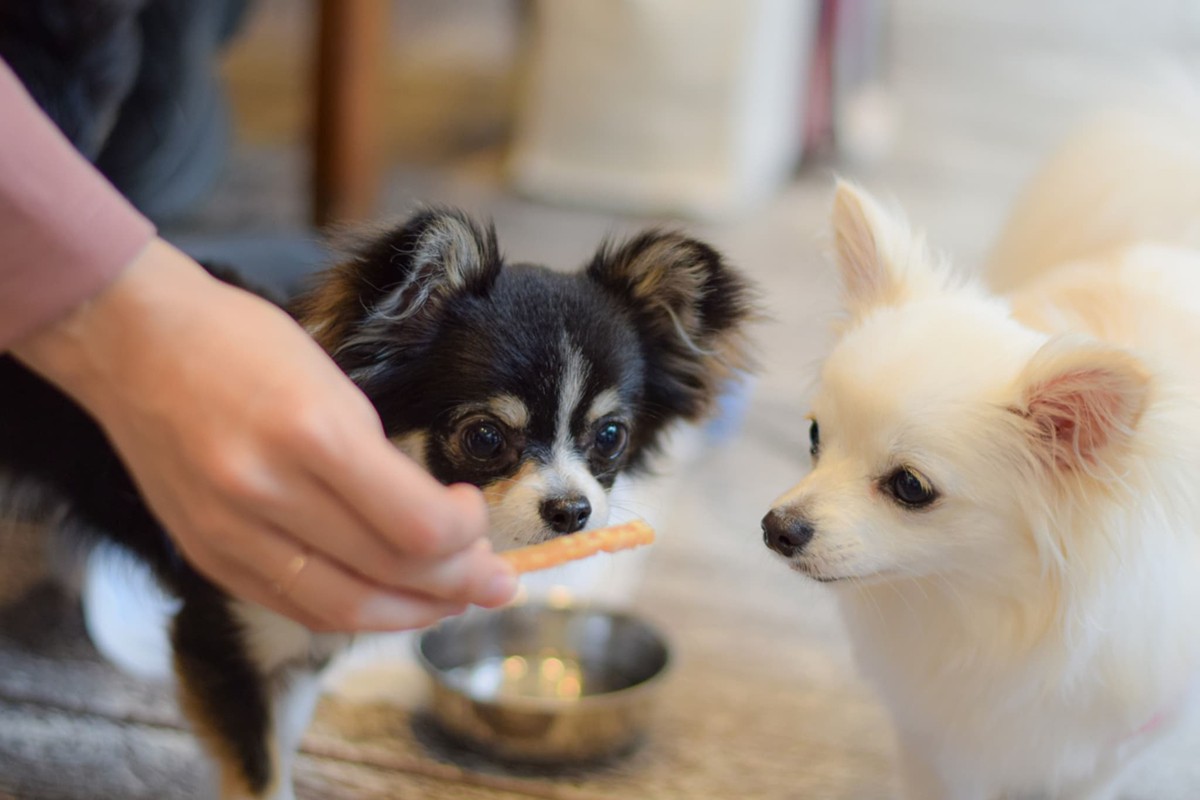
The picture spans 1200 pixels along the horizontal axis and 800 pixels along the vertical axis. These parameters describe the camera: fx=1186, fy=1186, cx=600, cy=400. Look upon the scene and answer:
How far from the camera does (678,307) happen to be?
144 cm

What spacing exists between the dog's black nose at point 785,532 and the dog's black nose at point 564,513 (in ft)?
0.68

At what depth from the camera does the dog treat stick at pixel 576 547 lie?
3.26 feet

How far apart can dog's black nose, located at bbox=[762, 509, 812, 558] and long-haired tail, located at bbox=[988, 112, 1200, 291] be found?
0.81 meters

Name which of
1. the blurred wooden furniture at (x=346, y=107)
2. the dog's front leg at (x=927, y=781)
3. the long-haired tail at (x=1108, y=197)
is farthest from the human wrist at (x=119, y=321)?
the blurred wooden furniture at (x=346, y=107)

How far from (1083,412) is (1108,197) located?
77 centimetres

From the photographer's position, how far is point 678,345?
58.6 inches

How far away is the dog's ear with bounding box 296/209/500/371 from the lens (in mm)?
1222

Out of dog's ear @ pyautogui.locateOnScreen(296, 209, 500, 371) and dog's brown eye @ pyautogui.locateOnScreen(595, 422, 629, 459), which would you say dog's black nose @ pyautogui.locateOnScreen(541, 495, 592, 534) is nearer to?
dog's brown eye @ pyautogui.locateOnScreen(595, 422, 629, 459)

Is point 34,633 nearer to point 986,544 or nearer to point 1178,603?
point 986,544

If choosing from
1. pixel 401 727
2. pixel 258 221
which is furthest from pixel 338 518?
pixel 258 221

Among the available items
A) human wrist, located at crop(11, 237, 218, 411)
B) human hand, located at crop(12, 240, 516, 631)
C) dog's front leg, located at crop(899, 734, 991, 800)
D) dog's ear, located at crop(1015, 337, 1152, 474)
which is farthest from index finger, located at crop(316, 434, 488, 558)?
dog's front leg, located at crop(899, 734, 991, 800)

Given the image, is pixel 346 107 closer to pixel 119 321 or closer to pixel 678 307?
pixel 678 307

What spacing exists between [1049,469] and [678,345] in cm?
50

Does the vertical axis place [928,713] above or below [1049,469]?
below
